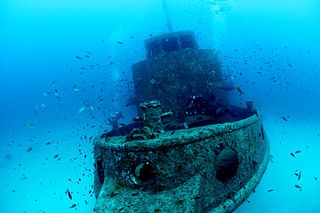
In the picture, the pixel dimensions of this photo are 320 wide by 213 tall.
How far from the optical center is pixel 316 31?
59594mm

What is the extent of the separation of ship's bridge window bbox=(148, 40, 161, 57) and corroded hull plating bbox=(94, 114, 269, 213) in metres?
7.62

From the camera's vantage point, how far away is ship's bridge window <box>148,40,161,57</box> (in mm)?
12109

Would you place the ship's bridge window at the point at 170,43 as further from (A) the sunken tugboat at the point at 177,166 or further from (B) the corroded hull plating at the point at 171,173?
(B) the corroded hull plating at the point at 171,173

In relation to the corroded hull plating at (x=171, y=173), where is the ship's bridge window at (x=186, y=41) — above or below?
above

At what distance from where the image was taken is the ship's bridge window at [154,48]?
1211cm

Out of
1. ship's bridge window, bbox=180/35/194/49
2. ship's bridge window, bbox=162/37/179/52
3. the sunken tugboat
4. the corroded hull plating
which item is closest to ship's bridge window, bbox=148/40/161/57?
ship's bridge window, bbox=162/37/179/52

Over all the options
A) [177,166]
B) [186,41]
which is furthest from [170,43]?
[177,166]

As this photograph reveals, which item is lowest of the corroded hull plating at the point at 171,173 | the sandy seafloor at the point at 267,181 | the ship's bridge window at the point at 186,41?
the sandy seafloor at the point at 267,181

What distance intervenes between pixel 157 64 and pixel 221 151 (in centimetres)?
607

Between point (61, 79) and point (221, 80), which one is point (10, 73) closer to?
point (61, 79)

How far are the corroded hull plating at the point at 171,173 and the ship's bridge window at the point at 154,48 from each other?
7615mm

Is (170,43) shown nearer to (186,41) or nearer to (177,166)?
(186,41)

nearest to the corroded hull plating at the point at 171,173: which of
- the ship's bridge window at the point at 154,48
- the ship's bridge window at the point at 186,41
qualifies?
the ship's bridge window at the point at 186,41

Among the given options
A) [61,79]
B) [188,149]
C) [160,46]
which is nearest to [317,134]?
[160,46]
